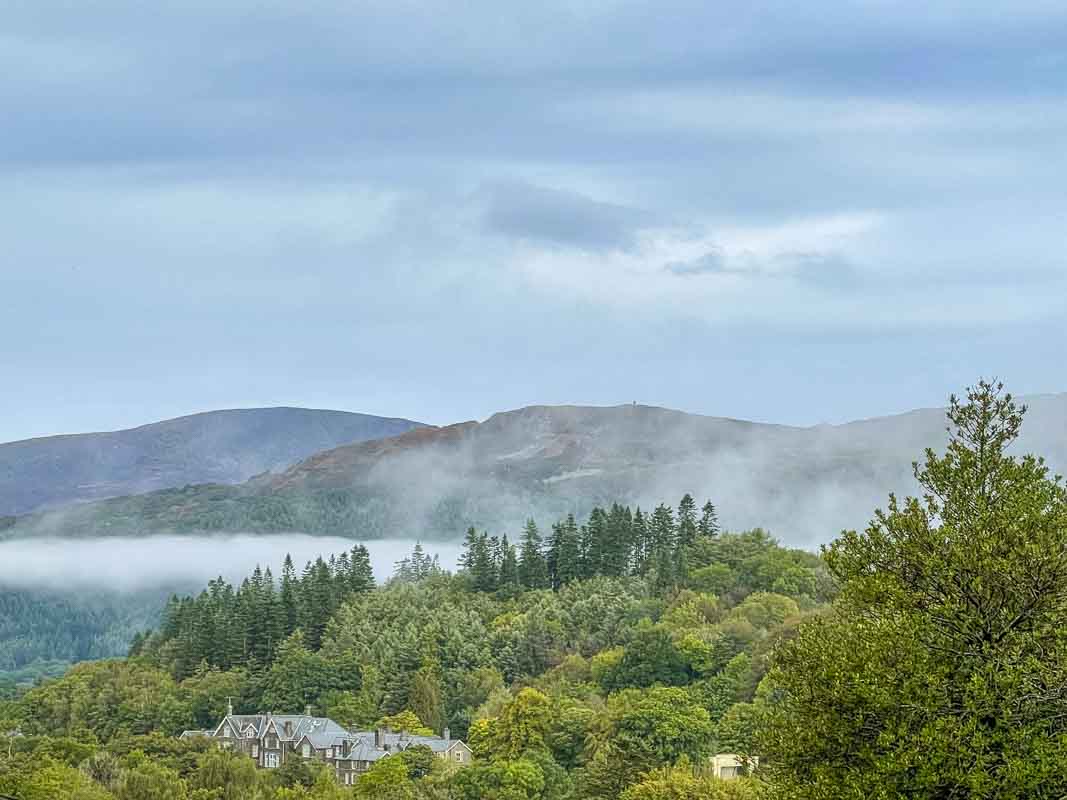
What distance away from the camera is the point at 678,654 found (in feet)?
382

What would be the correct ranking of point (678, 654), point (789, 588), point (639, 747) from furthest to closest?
point (789, 588)
point (678, 654)
point (639, 747)

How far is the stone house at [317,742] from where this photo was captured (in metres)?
113

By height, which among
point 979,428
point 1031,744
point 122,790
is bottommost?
point 122,790

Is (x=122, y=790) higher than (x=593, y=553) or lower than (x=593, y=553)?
lower

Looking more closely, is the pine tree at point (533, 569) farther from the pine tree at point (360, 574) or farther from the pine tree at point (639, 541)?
the pine tree at point (360, 574)

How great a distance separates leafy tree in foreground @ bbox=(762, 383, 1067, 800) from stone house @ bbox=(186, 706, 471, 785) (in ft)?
251

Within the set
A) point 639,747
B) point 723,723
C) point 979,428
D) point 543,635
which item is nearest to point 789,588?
point 543,635

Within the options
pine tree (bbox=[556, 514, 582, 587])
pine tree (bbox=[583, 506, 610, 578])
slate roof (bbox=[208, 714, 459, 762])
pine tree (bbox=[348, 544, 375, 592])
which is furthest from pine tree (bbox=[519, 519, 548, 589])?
slate roof (bbox=[208, 714, 459, 762])

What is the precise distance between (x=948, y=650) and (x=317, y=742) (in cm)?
9705

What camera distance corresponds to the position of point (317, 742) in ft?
393

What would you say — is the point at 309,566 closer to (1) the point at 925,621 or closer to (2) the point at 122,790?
(2) the point at 122,790

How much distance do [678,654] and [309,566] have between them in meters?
55.3

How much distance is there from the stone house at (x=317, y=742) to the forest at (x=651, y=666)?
2.89 metres

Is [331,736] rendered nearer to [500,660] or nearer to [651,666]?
[500,660]
